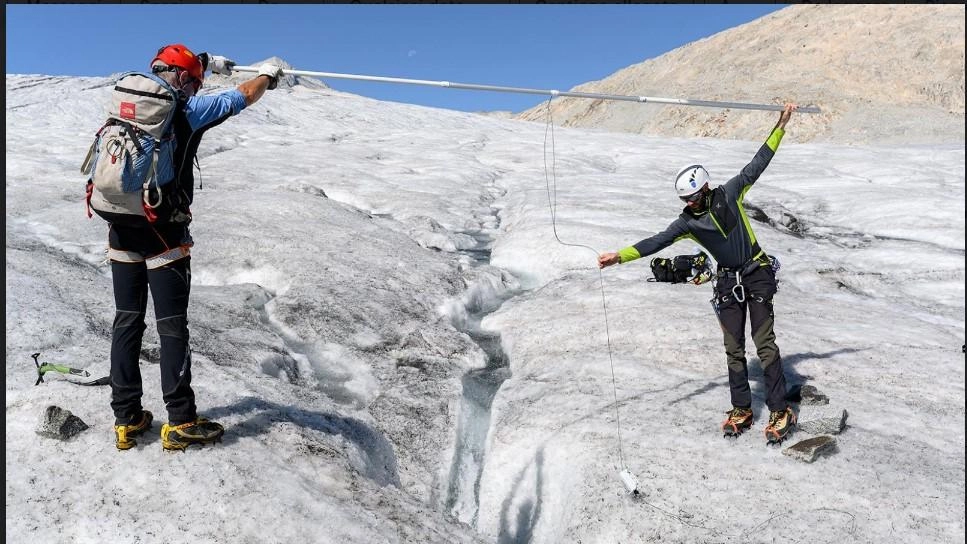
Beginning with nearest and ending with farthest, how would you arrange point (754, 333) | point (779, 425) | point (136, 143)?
point (136, 143) → point (779, 425) → point (754, 333)

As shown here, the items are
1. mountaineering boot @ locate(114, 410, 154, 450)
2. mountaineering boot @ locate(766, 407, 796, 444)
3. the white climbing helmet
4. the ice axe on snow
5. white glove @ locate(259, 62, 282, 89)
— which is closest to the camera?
mountaineering boot @ locate(114, 410, 154, 450)

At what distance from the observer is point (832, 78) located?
257 ft

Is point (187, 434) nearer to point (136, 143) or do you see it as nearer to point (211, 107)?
point (136, 143)

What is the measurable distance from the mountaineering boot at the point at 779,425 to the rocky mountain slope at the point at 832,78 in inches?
2472

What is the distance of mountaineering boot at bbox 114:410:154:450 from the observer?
5008 millimetres

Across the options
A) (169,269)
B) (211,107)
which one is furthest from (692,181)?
(169,269)

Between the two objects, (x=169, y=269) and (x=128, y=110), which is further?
(x=169, y=269)

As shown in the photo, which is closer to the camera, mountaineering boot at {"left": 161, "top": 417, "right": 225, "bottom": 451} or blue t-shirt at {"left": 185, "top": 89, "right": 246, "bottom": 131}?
blue t-shirt at {"left": 185, "top": 89, "right": 246, "bottom": 131}

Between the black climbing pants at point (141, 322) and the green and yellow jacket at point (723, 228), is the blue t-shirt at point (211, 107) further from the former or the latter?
the green and yellow jacket at point (723, 228)

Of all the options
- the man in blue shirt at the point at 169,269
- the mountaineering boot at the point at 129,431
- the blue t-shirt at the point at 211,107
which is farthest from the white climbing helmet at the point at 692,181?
the mountaineering boot at the point at 129,431

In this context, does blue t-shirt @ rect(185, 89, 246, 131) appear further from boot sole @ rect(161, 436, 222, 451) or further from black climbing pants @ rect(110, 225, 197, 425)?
boot sole @ rect(161, 436, 222, 451)

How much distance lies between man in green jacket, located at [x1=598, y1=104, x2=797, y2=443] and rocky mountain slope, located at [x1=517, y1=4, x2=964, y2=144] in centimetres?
6246

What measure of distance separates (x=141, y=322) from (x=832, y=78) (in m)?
91.1

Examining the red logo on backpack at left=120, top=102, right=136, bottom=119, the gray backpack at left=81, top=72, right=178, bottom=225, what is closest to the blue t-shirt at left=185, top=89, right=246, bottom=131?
the gray backpack at left=81, top=72, right=178, bottom=225
